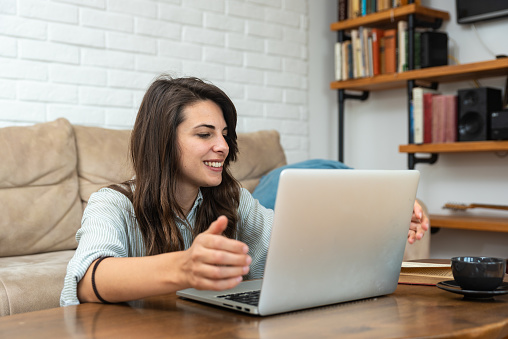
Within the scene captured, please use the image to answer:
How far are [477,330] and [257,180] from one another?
2.08 metres

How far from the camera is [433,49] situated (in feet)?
10.2

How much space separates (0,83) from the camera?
2.46 metres

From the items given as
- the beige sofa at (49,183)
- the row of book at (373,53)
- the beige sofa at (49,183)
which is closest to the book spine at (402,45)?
the row of book at (373,53)

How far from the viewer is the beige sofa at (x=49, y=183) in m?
2.10

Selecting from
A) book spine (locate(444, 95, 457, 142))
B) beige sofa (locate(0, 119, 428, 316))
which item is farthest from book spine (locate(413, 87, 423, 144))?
beige sofa (locate(0, 119, 428, 316))

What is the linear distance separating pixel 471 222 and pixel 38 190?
193 cm

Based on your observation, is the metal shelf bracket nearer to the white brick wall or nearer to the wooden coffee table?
the white brick wall

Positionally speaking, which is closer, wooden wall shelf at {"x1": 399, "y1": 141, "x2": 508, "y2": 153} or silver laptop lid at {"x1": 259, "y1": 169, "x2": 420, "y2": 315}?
silver laptop lid at {"x1": 259, "y1": 169, "x2": 420, "y2": 315}

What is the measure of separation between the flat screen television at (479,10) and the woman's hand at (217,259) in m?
2.65

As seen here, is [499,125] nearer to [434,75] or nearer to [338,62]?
[434,75]

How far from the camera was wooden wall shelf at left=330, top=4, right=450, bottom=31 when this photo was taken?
3.12 m

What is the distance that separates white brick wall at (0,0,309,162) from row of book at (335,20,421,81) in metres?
0.28

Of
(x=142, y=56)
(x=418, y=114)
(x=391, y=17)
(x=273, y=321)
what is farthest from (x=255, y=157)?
(x=273, y=321)

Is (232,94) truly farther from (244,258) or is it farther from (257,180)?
(244,258)
